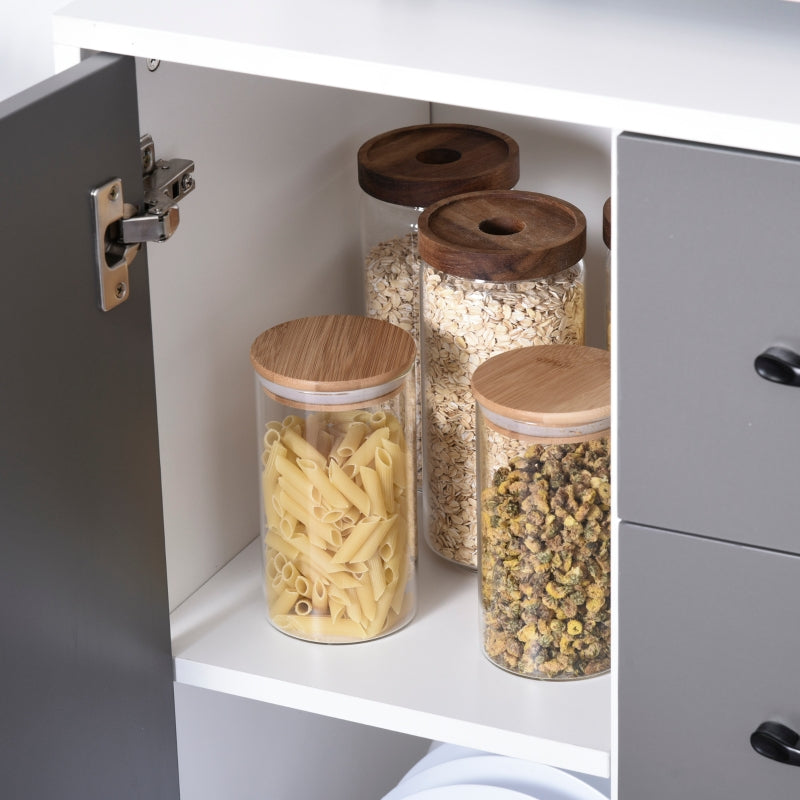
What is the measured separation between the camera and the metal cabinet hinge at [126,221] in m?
0.80

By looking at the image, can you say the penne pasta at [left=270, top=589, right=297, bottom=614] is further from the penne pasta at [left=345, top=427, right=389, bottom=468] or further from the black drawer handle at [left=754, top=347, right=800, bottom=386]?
the black drawer handle at [left=754, top=347, right=800, bottom=386]

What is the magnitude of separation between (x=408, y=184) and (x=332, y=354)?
0.20 meters

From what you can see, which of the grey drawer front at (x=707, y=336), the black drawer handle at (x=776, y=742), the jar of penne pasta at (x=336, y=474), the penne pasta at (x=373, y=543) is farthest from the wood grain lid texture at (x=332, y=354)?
the black drawer handle at (x=776, y=742)

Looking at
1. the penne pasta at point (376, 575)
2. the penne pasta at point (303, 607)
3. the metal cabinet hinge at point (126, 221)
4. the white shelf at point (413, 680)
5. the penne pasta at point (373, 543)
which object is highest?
the metal cabinet hinge at point (126, 221)

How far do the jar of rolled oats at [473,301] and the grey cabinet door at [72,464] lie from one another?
0.79 ft

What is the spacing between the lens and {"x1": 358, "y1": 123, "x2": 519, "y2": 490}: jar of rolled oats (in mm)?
1110

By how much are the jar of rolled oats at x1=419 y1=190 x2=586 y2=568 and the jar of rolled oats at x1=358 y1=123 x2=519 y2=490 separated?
0.20ft

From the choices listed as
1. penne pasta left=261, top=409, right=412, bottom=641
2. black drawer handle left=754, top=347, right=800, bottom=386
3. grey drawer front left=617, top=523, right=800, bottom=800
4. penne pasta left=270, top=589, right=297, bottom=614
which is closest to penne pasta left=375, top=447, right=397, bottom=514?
penne pasta left=261, top=409, right=412, bottom=641

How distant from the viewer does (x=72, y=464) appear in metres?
0.82

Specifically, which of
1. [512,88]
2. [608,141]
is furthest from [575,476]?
[608,141]

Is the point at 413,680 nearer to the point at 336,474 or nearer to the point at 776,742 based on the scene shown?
the point at 336,474

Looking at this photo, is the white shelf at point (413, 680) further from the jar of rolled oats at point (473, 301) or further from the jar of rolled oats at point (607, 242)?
the jar of rolled oats at point (607, 242)

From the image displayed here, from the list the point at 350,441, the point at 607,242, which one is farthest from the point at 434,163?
the point at 350,441

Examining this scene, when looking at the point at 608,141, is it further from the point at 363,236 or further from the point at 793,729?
the point at 793,729
